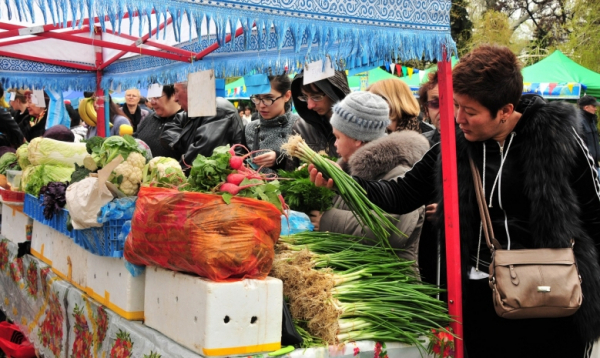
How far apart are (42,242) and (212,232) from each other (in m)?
2.50

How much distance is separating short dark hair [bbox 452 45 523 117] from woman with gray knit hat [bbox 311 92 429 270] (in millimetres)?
Result: 646

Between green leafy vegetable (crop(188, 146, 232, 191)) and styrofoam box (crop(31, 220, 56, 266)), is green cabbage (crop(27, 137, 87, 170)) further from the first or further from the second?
green leafy vegetable (crop(188, 146, 232, 191))

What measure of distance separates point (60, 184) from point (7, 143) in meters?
3.78

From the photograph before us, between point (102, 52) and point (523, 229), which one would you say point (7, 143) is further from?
point (523, 229)

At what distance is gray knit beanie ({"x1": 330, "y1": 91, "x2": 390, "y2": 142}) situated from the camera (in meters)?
3.24

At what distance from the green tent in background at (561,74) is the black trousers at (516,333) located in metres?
13.6

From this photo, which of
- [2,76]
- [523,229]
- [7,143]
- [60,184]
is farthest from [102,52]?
[523,229]

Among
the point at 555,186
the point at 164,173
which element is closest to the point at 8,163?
the point at 164,173

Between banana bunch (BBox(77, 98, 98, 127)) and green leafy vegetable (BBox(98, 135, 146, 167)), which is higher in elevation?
green leafy vegetable (BBox(98, 135, 146, 167))

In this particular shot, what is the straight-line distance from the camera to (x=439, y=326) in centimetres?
264

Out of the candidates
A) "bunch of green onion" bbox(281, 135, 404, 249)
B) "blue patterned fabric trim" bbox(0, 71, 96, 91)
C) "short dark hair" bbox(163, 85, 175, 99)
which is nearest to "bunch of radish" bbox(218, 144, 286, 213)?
"bunch of green onion" bbox(281, 135, 404, 249)

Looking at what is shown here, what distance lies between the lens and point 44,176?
4141mm

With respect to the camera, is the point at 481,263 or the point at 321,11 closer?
the point at 321,11

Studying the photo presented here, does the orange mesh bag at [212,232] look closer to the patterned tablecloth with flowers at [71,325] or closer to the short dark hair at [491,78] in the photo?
the patterned tablecloth with flowers at [71,325]
